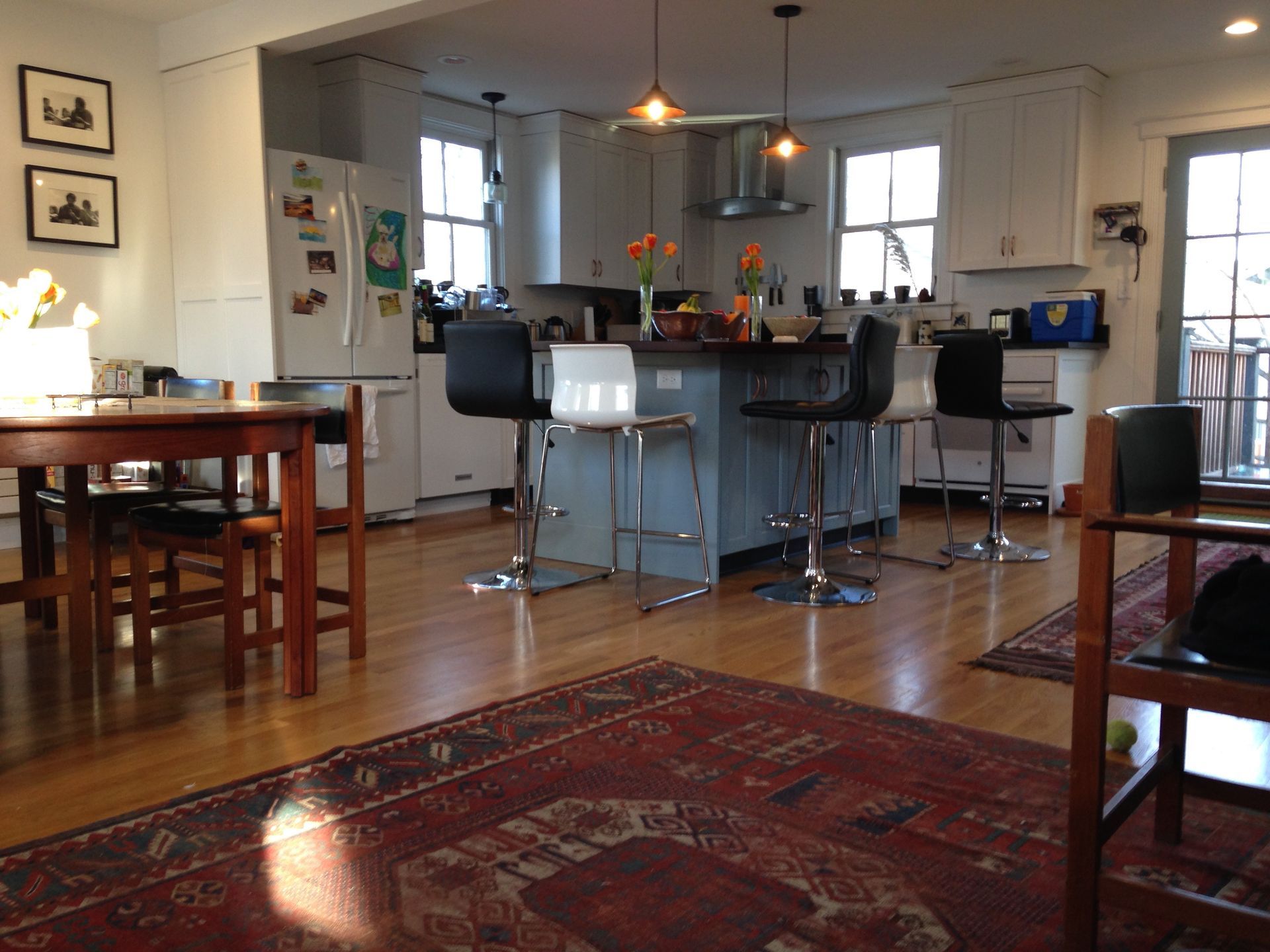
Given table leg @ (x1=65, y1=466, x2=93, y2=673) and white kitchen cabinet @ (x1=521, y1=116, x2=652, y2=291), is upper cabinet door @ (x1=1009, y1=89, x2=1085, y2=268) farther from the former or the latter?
table leg @ (x1=65, y1=466, x2=93, y2=673)

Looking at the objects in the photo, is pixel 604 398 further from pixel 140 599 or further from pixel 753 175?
pixel 753 175

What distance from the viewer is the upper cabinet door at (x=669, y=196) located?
741 centimetres

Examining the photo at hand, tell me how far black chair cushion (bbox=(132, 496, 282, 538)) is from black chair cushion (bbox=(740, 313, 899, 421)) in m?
1.70

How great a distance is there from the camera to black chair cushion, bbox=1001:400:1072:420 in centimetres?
431

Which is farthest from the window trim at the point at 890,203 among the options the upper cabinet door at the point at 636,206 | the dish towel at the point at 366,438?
the dish towel at the point at 366,438

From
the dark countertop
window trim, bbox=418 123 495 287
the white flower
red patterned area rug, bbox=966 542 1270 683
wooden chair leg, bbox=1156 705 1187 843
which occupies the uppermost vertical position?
window trim, bbox=418 123 495 287

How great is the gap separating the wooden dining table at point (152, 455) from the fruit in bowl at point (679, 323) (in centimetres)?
151

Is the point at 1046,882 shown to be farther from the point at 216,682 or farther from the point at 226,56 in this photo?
the point at 226,56

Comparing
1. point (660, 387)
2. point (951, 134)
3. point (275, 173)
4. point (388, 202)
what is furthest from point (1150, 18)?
point (275, 173)

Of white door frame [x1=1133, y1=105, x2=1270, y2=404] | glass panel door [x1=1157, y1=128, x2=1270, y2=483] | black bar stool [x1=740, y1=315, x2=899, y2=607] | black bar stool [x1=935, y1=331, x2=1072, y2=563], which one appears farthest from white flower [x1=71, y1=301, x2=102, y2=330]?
white door frame [x1=1133, y1=105, x2=1270, y2=404]

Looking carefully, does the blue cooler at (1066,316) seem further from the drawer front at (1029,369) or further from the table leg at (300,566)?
the table leg at (300,566)

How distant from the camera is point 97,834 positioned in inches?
69.7

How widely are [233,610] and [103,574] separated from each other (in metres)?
0.58

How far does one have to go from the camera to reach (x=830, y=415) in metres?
3.46
